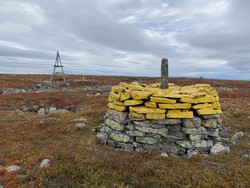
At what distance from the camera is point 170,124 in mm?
10188

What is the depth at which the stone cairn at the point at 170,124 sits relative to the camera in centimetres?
998

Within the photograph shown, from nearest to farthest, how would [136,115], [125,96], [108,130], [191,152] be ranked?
[191,152] → [136,115] → [125,96] → [108,130]

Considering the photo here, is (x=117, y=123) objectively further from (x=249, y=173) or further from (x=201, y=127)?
(x=249, y=173)

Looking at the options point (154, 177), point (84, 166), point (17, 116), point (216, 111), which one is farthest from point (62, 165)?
point (17, 116)

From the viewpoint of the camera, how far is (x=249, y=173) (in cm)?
741

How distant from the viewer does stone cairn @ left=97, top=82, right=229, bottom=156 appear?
9.98 metres

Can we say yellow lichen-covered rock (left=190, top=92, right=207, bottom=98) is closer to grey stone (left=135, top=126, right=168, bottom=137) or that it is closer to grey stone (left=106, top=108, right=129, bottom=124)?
grey stone (left=135, top=126, right=168, bottom=137)

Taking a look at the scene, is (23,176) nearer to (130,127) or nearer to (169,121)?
(130,127)

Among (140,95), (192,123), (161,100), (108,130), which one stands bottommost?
(108,130)

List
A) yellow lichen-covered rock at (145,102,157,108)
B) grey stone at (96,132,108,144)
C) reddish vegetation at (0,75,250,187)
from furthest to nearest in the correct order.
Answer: grey stone at (96,132,108,144) → yellow lichen-covered rock at (145,102,157,108) → reddish vegetation at (0,75,250,187)

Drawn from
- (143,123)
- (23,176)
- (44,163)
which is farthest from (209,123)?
(23,176)

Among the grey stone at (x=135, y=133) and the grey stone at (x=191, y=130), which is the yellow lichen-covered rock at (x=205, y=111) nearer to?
the grey stone at (x=191, y=130)

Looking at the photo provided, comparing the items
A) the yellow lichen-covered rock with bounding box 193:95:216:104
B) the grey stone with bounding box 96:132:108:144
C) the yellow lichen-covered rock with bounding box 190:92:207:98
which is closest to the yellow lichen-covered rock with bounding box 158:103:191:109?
the yellow lichen-covered rock with bounding box 193:95:216:104

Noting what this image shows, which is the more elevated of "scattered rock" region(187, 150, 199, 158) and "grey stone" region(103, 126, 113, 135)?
"grey stone" region(103, 126, 113, 135)
